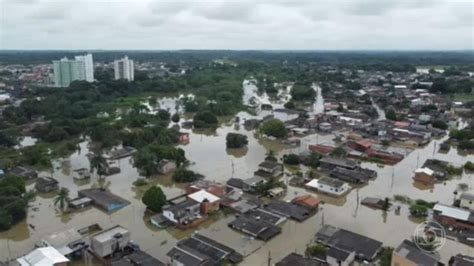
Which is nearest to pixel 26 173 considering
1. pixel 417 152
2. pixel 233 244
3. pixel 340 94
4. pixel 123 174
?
pixel 123 174

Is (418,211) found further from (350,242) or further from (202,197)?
(202,197)

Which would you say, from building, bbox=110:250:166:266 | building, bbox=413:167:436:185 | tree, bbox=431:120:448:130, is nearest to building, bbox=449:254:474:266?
building, bbox=413:167:436:185

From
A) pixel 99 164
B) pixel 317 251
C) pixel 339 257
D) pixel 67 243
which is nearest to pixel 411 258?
pixel 339 257

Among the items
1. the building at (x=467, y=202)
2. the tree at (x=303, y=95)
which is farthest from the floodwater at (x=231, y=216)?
the tree at (x=303, y=95)

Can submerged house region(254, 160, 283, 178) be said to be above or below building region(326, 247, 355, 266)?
above

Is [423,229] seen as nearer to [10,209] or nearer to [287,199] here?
[287,199]

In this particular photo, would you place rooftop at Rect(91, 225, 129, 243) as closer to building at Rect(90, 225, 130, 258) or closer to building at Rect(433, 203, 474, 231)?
building at Rect(90, 225, 130, 258)
